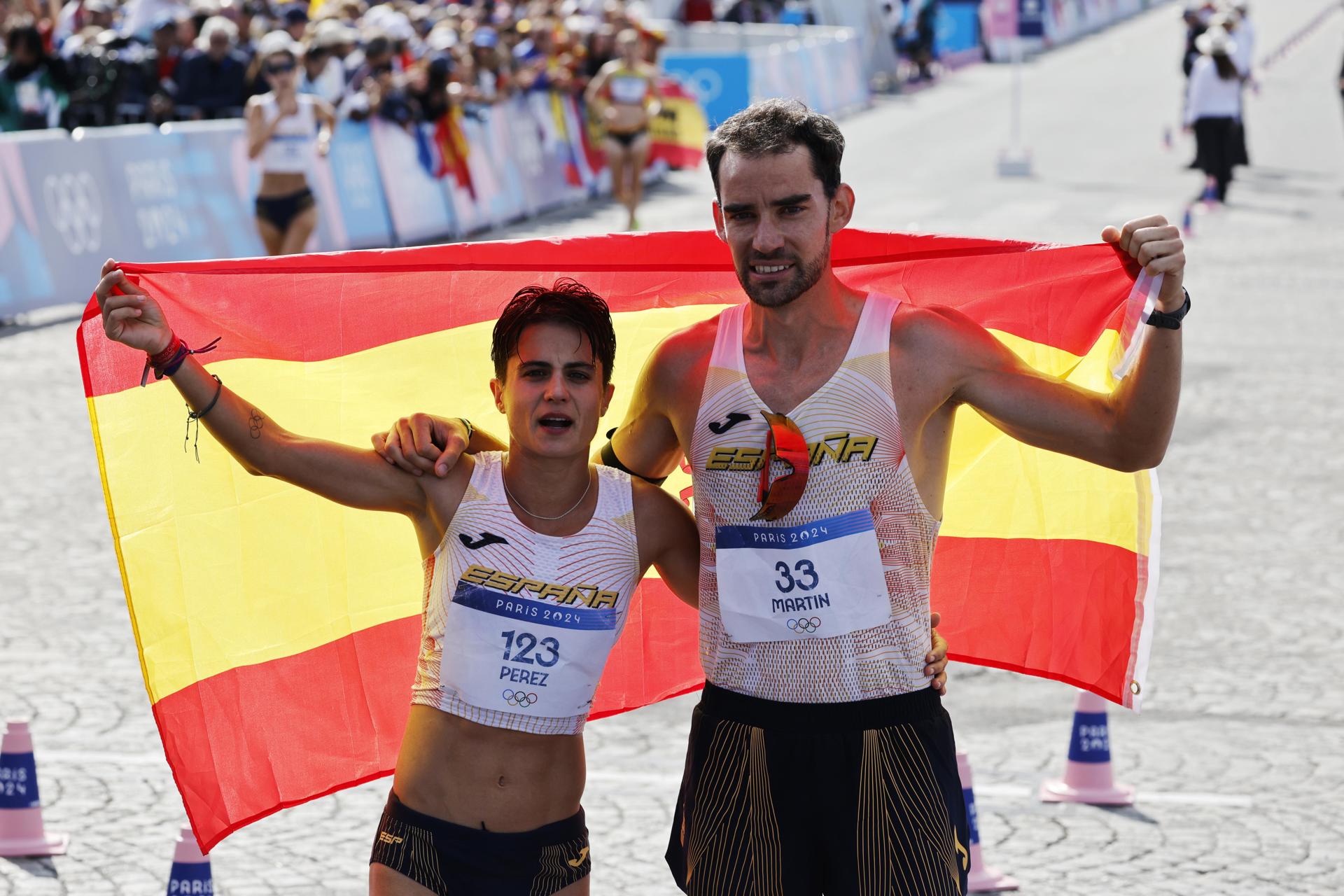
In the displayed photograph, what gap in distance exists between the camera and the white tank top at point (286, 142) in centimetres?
1422

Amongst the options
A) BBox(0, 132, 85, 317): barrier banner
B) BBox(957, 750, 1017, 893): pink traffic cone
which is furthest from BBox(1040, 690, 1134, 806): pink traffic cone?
BBox(0, 132, 85, 317): barrier banner

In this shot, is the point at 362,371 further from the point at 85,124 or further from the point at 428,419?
the point at 85,124

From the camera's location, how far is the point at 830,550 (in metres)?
3.70

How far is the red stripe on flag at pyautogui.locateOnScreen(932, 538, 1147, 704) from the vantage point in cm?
457

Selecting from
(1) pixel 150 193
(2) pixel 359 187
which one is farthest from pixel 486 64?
(1) pixel 150 193

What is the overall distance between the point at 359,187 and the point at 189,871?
14.5m

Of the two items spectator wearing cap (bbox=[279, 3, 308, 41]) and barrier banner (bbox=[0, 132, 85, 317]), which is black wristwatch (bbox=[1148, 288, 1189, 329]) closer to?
barrier banner (bbox=[0, 132, 85, 317])

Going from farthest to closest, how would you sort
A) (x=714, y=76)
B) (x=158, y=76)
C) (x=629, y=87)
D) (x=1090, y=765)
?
(x=714, y=76) → (x=629, y=87) → (x=158, y=76) → (x=1090, y=765)

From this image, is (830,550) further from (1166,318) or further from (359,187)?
(359,187)

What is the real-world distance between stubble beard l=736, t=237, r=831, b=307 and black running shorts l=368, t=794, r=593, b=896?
120 cm

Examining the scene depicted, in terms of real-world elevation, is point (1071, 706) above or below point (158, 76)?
below

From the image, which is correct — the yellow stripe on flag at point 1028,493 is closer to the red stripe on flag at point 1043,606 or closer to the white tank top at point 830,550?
the red stripe on flag at point 1043,606

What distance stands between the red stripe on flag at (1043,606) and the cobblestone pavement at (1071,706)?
4.47ft

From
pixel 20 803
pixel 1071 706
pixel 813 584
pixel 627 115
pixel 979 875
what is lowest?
pixel 1071 706
